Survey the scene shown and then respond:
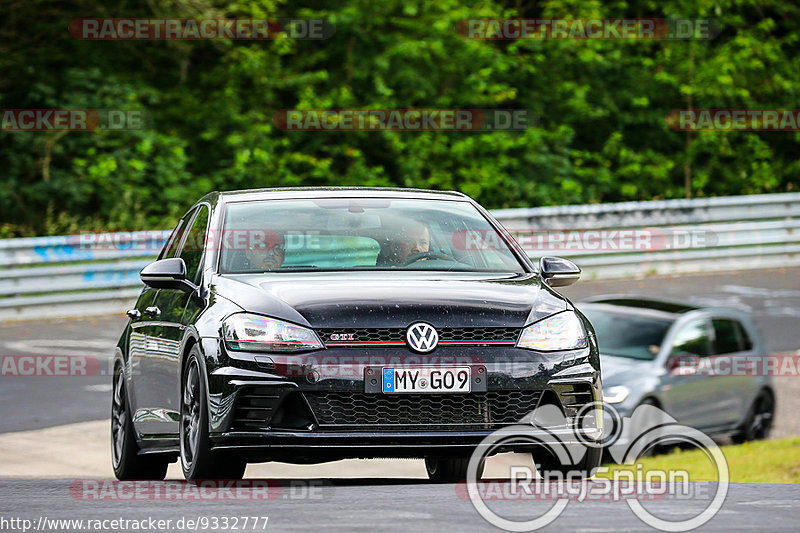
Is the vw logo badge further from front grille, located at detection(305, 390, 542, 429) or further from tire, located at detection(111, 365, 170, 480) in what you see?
tire, located at detection(111, 365, 170, 480)

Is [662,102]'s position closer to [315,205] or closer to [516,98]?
[516,98]

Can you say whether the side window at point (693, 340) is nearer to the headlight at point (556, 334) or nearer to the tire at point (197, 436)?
the headlight at point (556, 334)

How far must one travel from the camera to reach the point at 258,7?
89.0 feet

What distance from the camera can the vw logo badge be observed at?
703 cm

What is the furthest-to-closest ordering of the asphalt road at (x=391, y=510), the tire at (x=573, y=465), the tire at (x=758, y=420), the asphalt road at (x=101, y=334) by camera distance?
the tire at (x=758, y=420) → the asphalt road at (x=101, y=334) → the tire at (x=573, y=465) → the asphalt road at (x=391, y=510)

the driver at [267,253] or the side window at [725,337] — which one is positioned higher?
the driver at [267,253]

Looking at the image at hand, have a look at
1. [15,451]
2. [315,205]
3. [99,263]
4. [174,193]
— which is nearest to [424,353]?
[315,205]

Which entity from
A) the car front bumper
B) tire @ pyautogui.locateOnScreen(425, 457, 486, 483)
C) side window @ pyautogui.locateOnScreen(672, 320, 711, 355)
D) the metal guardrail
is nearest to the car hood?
the car front bumper

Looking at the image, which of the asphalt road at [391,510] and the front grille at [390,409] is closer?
the asphalt road at [391,510]

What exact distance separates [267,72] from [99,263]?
285 inches

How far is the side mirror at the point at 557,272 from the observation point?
822 centimetres

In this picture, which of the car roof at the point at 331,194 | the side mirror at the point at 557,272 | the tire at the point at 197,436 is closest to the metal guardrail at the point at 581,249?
the car roof at the point at 331,194

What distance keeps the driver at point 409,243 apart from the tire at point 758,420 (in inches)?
360

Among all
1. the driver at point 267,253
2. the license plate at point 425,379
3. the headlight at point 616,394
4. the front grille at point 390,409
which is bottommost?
the headlight at point 616,394
